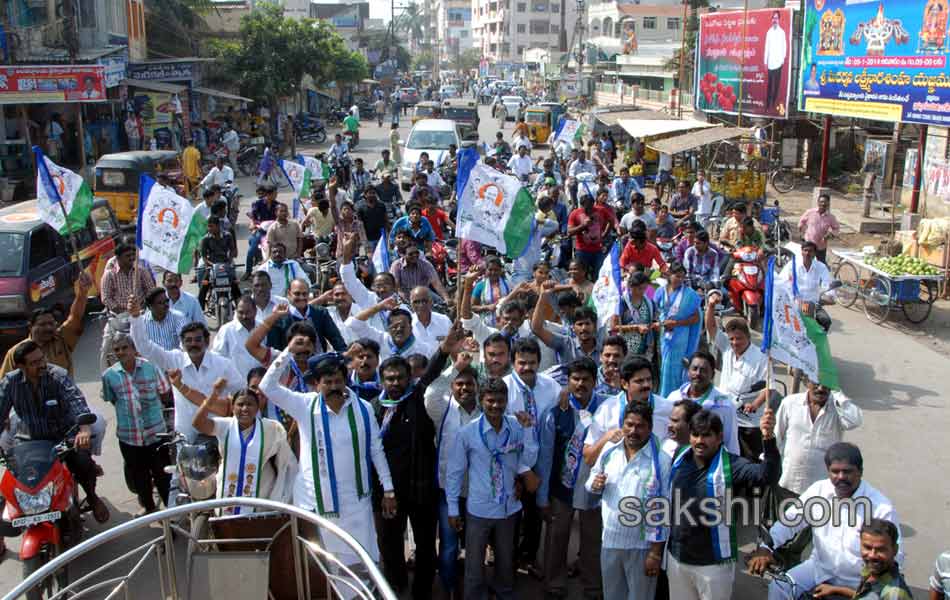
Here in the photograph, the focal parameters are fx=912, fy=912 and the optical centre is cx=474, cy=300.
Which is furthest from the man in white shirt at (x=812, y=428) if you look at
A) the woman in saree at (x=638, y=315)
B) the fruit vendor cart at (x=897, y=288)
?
the fruit vendor cart at (x=897, y=288)

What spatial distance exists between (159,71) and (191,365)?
25.5 meters

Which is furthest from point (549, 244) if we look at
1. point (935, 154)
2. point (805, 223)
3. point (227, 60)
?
point (227, 60)

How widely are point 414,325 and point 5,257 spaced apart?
6.01 metres

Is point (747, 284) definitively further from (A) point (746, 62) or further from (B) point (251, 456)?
(A) point (746, 62)

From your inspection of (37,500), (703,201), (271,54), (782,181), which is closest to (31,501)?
(37,500)

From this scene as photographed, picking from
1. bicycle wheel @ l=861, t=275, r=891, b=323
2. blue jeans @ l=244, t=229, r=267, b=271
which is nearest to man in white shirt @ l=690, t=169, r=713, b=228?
bicycle wheel @ l=861, t=275, r=891, b=323

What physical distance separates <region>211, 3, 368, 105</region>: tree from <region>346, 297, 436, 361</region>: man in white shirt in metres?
31.6

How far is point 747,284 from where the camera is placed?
421 inches

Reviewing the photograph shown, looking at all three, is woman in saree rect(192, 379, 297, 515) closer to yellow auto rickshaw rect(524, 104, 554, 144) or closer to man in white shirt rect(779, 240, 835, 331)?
man in white shirt rect(779, 240, 835, 331)

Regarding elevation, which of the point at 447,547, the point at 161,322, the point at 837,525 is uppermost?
the point at 161,322

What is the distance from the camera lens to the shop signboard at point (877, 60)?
53.5ft

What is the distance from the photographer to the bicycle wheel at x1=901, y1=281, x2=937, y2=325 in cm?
1188

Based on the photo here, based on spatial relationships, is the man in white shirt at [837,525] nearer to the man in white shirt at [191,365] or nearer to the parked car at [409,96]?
the man in white shirt at [191,365]

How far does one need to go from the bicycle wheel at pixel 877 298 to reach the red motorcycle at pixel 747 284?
2.11 meters
